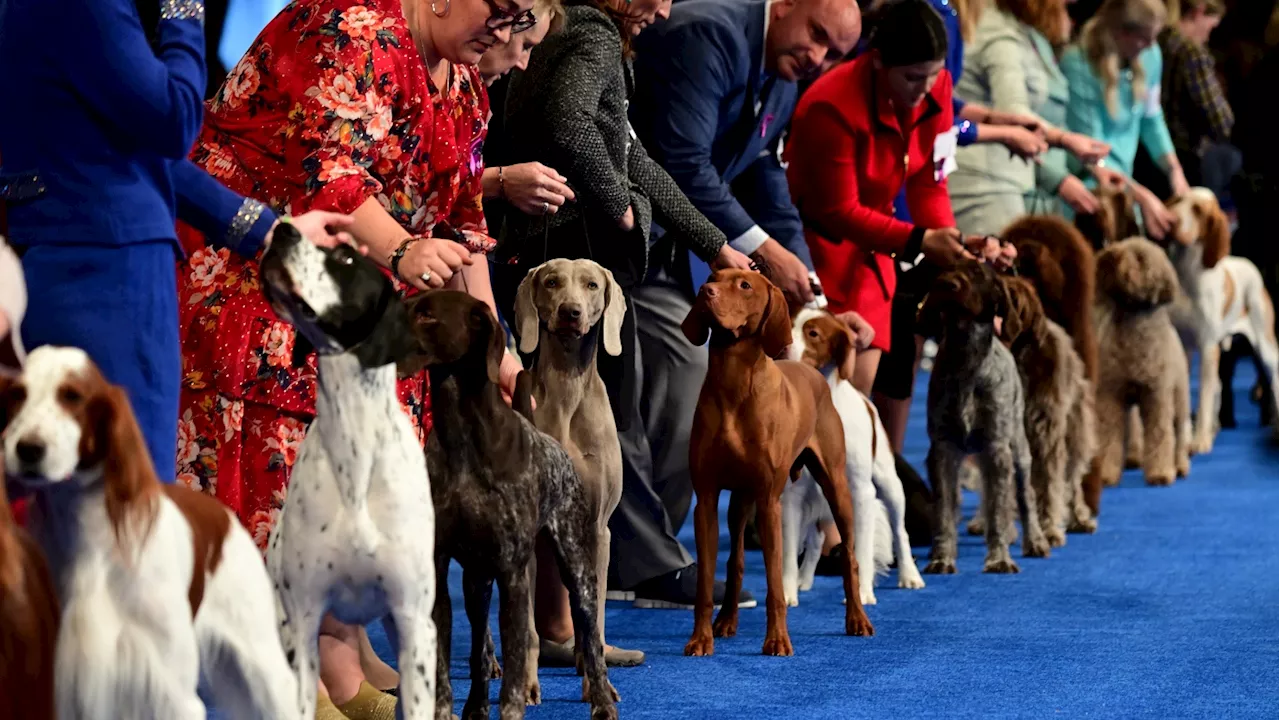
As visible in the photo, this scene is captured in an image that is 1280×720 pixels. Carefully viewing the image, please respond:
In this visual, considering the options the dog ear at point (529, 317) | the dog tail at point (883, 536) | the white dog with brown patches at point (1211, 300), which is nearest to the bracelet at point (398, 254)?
the dog ear at point (529, 317)

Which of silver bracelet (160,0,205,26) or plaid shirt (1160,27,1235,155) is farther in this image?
plaid shirt (1160,27,1235,155)

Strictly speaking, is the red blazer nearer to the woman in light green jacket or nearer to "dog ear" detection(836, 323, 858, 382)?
"dog ear" detection(836, 323, 858, 382)

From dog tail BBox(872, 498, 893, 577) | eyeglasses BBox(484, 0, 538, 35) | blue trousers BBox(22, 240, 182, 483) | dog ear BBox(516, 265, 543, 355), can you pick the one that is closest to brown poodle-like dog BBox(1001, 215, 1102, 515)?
dog tail BBox(872, 498, 893, 577)

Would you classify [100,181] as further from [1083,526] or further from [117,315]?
[1083,526]

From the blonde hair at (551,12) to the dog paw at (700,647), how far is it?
1.53m

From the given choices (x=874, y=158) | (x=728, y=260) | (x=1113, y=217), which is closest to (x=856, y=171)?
(x=874, y=158)

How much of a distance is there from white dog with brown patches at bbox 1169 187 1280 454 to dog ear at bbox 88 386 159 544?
744cm

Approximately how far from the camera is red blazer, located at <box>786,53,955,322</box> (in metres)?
6.11

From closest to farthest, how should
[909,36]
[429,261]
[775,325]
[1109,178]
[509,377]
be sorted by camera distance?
[429,261] < [509,377] < [775,325] < [909,36] < [1109,178]

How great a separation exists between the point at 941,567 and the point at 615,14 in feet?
7.35

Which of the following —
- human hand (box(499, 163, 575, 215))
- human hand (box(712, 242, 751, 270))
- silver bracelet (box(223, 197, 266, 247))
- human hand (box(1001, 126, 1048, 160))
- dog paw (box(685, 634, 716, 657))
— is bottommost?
dog paw (box(685, 634, 716, 657))

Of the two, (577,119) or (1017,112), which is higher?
(577,119)

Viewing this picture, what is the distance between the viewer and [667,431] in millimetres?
5312

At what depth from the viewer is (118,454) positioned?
2.29m
